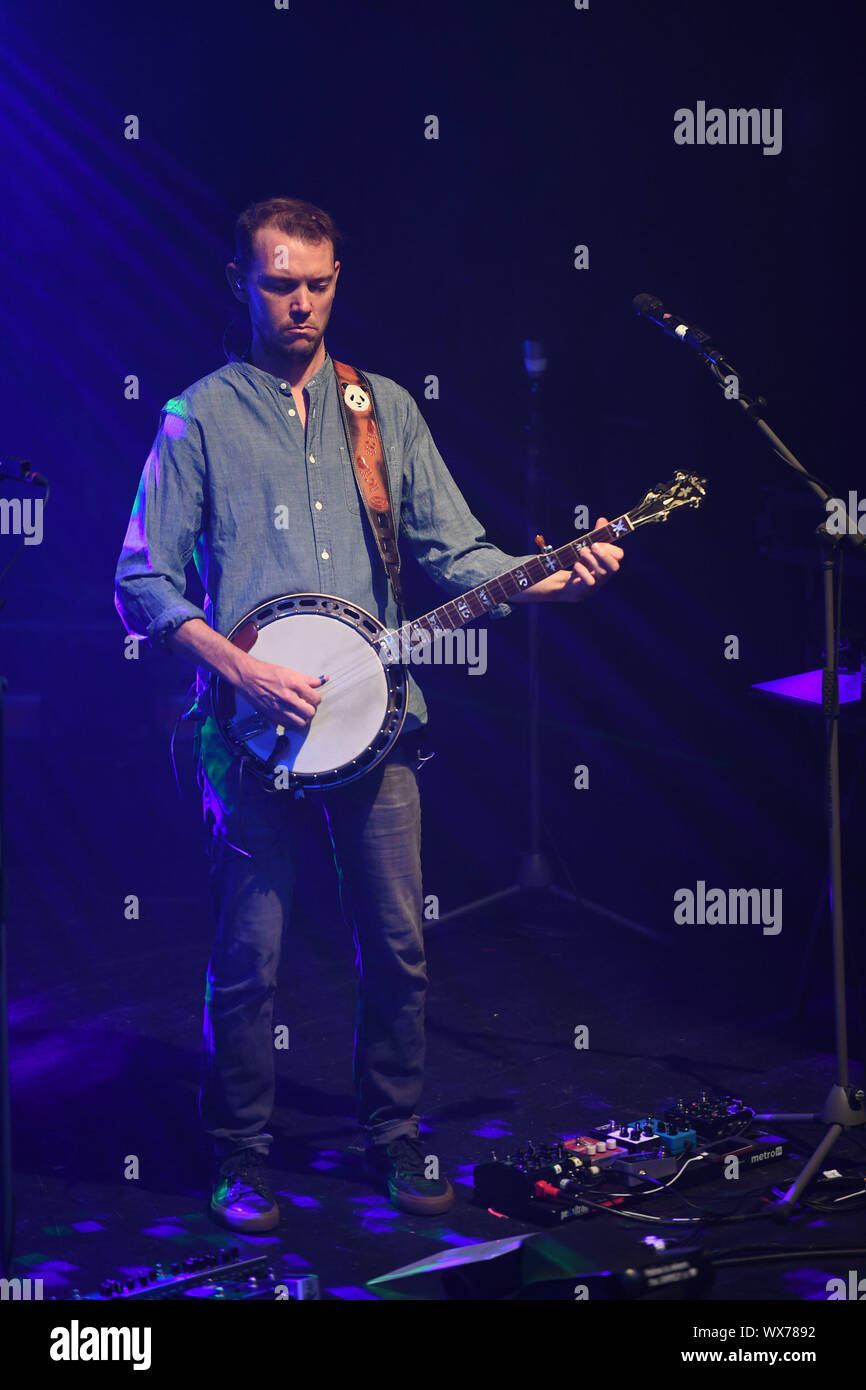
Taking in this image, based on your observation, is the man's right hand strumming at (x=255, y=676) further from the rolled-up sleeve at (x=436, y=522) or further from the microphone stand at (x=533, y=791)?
the microphone stand at (x=533, y=791)

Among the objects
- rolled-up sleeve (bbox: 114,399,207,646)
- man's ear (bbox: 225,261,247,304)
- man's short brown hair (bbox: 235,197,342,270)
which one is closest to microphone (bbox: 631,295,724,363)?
man's short brown hair (bbox: 235,197,342,270)

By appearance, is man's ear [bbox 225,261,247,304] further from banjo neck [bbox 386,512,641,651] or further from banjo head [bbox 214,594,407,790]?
banjo neck [bbox 386,512,641,651]

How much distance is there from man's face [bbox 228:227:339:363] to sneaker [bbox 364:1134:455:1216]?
6.54 feet

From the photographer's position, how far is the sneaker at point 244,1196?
382cm

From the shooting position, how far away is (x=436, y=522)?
4.12 metres

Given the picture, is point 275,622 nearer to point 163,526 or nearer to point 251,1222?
point 163,526

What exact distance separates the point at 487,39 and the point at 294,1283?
5.58m

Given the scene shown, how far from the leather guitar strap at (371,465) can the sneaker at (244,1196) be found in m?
1.41

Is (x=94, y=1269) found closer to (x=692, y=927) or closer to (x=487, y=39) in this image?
(x=692, y=927)

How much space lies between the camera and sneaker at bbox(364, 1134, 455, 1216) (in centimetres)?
392

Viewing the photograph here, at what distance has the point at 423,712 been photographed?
4.02 m

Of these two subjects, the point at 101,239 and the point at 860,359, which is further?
the point at 101,239

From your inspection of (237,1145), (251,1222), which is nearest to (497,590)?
(237,1145)
